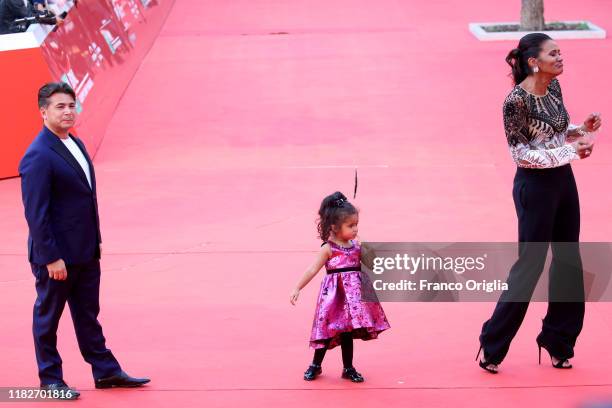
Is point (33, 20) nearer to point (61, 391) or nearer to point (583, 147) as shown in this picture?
point (61, 391)

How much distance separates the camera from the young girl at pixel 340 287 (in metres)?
6.25

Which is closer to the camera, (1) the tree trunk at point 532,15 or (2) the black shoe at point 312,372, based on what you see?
(2) the black shoe at point 312,372

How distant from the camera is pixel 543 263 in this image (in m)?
6.42

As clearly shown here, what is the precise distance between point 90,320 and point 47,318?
27 cm

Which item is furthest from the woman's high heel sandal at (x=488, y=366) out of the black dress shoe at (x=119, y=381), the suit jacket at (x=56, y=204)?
the suit jacket at (x=56, y=204)

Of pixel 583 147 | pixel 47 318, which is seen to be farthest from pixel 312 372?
pixel 583 147

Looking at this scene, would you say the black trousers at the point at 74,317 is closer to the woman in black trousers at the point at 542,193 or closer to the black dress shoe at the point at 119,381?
the black dress shoe at the point at 119,381

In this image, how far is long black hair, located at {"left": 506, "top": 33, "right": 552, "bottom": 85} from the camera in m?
6.22

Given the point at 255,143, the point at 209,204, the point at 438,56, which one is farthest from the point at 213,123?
the point at 438,56

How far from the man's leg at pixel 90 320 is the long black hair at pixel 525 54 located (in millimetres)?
2708

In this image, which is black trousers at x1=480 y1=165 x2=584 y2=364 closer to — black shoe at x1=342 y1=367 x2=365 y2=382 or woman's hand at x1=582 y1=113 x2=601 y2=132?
A: woman's hand at x1=582 y1=113 x2=601 y2=132

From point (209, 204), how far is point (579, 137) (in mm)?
5026

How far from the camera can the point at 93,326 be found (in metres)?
6.30

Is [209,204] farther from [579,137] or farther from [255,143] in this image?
[579,137]
